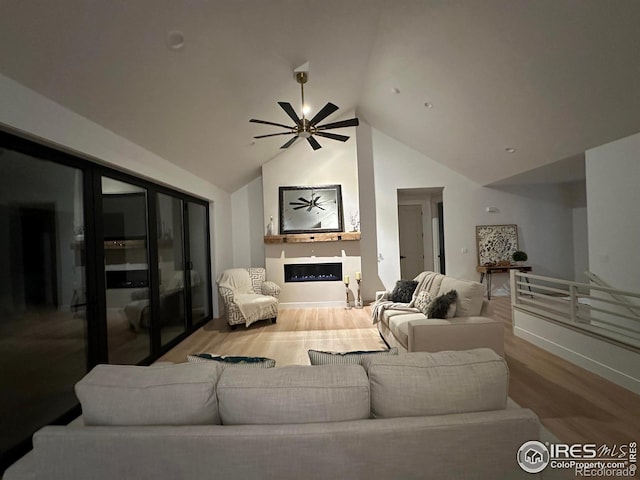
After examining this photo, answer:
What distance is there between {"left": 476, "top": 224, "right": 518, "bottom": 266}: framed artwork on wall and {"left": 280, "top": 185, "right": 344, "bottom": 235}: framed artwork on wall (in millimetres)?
3224

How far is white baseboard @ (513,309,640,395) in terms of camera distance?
2547 millimetres

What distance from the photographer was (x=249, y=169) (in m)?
5.77

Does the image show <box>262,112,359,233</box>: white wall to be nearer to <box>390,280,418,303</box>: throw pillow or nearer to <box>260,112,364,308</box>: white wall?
<box>260,112,364,308</box>: white wall

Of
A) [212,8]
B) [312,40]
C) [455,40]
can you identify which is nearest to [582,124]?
[455,40]

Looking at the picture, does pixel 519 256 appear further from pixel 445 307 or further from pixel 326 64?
pixel 326 64

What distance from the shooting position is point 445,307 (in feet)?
9.72

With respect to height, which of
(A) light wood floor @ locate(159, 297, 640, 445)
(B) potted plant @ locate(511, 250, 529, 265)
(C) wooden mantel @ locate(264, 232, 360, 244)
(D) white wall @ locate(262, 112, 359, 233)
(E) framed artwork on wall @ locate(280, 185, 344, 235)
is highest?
(D) white wall @ locate(262, 112, 359, 233)

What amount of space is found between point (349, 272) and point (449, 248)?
7.91 feet

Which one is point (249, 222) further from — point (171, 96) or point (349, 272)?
point (171, 96)

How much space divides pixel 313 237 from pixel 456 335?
343cm

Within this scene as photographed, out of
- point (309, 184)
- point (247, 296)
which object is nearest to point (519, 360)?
point (247, 296)

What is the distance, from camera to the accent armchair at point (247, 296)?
4.55 metres

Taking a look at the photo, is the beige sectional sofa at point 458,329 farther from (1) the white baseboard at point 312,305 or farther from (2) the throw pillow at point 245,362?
(1) the white baseboard at point 312,305

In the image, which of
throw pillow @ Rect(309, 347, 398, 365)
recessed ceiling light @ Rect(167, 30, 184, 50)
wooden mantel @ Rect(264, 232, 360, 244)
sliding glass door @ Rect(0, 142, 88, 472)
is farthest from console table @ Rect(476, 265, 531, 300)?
sliding glass door @ Rect(0, 142, 88, 472)
